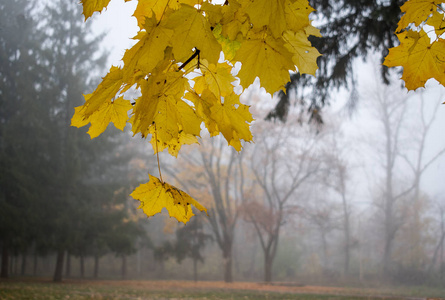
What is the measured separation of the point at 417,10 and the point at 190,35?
0.57 meters

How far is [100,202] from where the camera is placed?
619 inches

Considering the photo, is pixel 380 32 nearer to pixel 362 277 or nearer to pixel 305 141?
pixel 305 141

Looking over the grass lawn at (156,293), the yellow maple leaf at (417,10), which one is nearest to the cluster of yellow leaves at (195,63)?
the yellow maple leaf at (417,10)

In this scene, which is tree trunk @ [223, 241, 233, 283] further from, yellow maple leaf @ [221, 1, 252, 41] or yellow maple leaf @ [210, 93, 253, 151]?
yellow maple leaf @ [221, 1, 252, 41]

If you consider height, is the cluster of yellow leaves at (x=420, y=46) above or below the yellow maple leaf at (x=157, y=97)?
above

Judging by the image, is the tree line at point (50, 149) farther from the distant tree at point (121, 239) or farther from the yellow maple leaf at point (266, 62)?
the yellow maple leaf at point (266, 62)

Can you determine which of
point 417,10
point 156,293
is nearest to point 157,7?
point 417,10

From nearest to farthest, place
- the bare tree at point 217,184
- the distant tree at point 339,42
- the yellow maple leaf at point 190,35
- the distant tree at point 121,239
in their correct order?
the yellow maple leaf at point 190,35
the distant tree at point 339,42
the distant tree at point 121,239
the bare tree at point 217,184

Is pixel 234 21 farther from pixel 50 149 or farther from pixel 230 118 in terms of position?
pixel 50 149

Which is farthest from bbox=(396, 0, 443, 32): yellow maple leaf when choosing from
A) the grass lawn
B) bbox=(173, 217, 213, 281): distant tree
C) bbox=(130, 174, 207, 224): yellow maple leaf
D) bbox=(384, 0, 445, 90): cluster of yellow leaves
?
bbox=(173, 217, 213, 281): distant tree

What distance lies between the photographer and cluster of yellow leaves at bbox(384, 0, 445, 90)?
2.58 feet

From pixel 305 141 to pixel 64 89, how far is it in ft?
36.0

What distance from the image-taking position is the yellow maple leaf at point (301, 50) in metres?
0.65

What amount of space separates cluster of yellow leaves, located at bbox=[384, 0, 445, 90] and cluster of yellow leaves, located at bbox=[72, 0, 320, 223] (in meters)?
0.29
